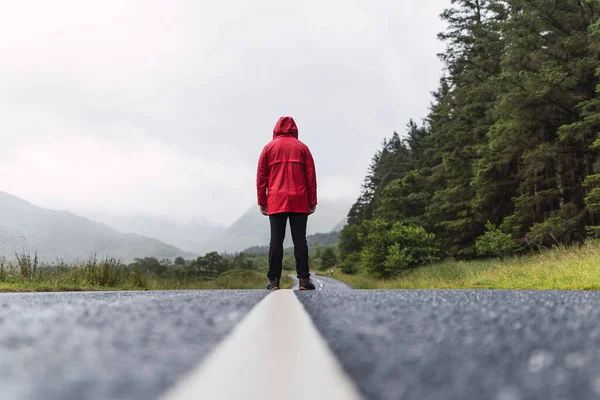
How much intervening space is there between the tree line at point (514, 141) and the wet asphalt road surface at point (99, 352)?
18111 millimetres

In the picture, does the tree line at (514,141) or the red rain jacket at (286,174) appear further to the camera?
the tree line at (514,141)

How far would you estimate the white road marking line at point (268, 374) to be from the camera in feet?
1.79

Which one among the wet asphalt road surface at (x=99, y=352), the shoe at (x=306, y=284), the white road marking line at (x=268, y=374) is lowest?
the shoe at (x=306, y=284)

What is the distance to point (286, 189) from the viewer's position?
19.6ft

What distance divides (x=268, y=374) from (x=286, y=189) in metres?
5.35

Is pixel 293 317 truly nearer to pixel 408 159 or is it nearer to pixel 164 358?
pixel 164 358

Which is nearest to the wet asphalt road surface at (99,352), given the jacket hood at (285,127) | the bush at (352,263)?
the jacket hood at (285,127)

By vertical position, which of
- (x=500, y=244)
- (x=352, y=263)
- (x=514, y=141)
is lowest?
(x=352, y=263)

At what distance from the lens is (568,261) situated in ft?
36.4

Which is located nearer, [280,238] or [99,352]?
[99,352]

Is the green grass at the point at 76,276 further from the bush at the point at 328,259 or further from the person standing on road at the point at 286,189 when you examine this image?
the bush at the point at 328,259

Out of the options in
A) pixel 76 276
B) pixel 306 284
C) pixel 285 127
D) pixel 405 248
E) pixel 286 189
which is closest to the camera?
pixel 306 284

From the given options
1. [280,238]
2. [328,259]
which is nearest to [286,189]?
[280,238]

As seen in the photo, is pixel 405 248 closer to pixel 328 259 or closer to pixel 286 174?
pixel 286 174
